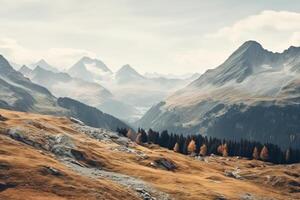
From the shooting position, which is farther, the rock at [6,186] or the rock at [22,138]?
the rock at [22,138]

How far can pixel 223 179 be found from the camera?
159125 millimetres

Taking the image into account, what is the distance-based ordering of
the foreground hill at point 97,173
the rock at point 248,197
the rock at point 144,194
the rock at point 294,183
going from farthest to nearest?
1. the rock at point 294,183
2. the rock at point 248,197
3. the rock at point 144,194
4. the foreground hill at point 97,173

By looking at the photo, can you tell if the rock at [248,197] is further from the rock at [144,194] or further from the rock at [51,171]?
the rock at [51,171]

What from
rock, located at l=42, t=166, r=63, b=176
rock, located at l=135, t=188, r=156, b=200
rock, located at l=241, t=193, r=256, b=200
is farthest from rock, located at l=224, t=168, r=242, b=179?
rock, located at l=42, t=166, r=63, b=176

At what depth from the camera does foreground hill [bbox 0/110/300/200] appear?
95.0 m

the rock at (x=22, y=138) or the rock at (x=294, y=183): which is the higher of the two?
the rock at (x=294, y=183)

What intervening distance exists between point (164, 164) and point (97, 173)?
40.8 m

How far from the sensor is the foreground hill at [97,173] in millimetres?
95000

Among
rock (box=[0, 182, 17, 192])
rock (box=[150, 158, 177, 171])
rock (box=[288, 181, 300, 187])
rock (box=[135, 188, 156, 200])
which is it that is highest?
rock (box=[288, 181, 300, 187])

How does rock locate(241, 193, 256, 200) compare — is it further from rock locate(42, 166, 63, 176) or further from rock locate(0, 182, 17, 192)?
rock locate(0, 182, 17, 192)

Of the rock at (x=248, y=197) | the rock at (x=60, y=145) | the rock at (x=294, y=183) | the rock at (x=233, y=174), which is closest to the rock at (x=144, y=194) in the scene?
the rock at (x=60, y=145)

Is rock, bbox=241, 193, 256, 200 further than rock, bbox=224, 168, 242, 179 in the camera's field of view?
No

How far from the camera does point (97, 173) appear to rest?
4724 inches

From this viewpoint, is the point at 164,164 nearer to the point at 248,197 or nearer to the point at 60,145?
the point at 248,197
